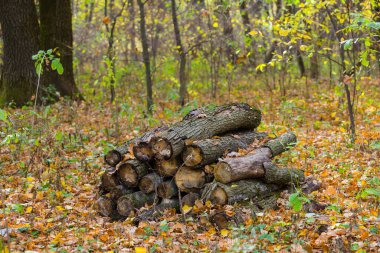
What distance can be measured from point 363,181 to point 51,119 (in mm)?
6665

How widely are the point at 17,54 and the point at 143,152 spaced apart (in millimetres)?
7292

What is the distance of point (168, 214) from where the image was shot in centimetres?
595

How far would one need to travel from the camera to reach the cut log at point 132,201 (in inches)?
245

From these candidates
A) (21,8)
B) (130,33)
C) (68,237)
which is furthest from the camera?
(130,33)

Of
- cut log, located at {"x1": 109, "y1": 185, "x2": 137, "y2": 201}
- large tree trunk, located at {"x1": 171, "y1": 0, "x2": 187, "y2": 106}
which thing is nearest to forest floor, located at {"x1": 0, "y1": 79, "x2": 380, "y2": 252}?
cut log, located at {"x1": 109, "y1": 185, "x2": 137, "y2": 201}

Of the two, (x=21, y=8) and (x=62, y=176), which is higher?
(x=21, y=8)

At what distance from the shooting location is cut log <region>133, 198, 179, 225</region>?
600cm

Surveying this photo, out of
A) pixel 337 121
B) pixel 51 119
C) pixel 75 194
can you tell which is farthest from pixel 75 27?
pixel 75 194

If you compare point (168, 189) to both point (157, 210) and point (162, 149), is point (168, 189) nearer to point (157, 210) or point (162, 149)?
point (157, 210)

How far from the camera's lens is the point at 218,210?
557cm

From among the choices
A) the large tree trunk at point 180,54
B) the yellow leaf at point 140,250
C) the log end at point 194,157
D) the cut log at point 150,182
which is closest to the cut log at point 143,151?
the cut log at point 150,182

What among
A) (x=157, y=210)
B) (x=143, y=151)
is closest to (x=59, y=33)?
(x=143, y=151)

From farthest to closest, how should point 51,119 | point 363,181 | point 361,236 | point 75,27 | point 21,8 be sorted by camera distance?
point 75,27 → point 21,8 → point 51,119 → point 363,181 → point 361,236

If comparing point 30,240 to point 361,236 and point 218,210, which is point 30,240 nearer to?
point 218,210
